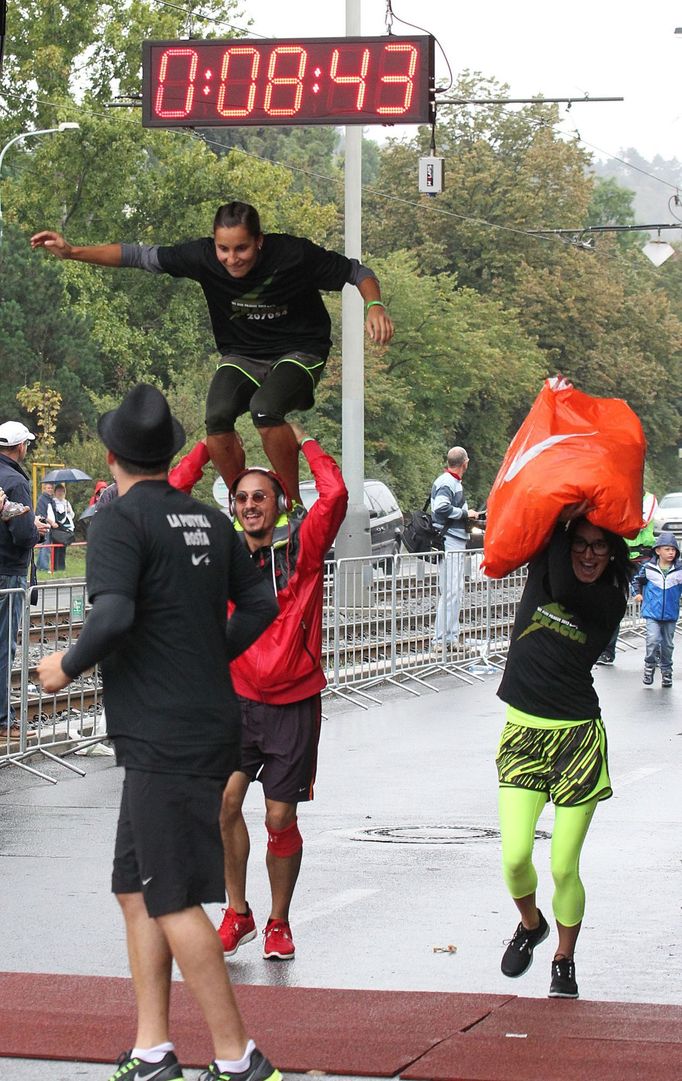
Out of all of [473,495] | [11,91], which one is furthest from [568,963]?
[473,495]

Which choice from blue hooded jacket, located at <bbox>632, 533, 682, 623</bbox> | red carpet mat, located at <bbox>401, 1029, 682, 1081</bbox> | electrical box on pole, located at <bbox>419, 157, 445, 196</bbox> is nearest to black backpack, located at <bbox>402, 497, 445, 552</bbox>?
blue hooded jacket, located at <bbox>632, 533, 682, 623</bbox>

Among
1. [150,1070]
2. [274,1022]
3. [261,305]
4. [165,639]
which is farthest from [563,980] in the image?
[261,305]

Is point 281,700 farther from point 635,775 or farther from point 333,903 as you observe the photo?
point 635,775

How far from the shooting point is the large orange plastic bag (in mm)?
6484

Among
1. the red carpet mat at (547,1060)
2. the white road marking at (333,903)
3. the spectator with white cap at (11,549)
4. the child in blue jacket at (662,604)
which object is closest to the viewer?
the red carpet mat at (547,1060)

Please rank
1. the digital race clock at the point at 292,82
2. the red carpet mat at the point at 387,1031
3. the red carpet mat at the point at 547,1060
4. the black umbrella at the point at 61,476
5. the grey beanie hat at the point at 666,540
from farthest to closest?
1. the black umbrella at the point at 61,476
2. the grey beanie hat at the point at 666,540
3. the digital race clock at the point at 292,82
4. the red carpet mat at the point at 387,1031
5. the red carpet mat at the point at 547,1060

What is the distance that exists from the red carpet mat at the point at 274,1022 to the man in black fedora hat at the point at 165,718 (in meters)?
0.49

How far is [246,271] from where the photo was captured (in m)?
6.62

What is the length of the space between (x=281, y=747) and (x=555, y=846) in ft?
3.93

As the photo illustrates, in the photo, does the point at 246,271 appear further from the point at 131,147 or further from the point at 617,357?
the point at 617,357

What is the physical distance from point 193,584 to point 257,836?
499 cm

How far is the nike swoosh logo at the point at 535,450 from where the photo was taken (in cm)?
672

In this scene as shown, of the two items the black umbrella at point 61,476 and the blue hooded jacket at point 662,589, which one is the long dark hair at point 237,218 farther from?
the black umbrella at point 61,476

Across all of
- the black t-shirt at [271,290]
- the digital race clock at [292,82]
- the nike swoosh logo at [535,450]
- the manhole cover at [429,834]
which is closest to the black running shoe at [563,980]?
the nike swoosh logo at [535,450]
